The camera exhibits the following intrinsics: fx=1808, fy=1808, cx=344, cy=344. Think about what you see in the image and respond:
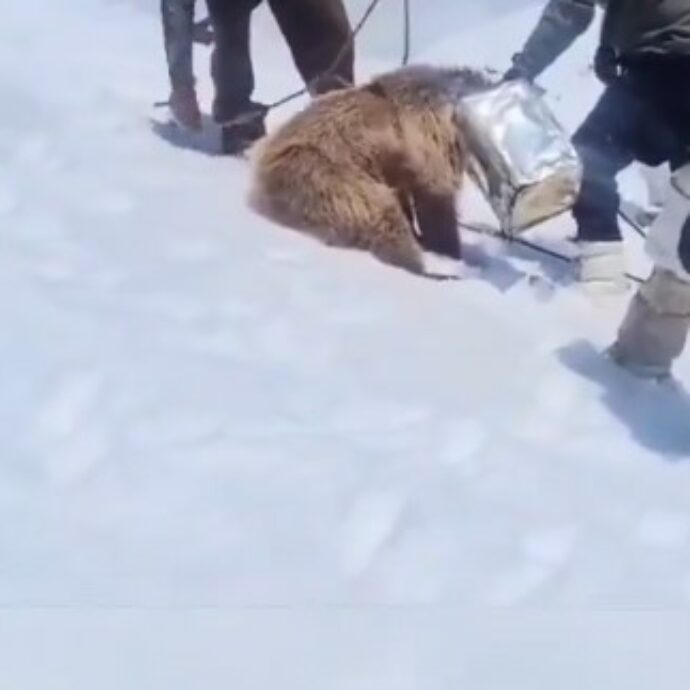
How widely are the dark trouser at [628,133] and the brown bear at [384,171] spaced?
23 cm

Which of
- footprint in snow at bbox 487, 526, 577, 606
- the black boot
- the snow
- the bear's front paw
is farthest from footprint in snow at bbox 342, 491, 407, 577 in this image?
the black boot

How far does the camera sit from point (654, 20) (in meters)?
3.04

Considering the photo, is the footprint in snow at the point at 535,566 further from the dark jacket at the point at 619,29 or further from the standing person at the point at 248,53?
the standing person at the point at 248,53

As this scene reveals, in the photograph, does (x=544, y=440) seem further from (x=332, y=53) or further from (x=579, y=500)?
(x=332, y=53)

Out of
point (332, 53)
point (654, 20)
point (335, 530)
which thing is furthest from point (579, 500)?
point (332, 53)

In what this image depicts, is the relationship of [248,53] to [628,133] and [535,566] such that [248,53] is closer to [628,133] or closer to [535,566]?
[628,133]

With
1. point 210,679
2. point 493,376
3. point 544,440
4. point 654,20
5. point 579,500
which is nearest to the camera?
point 210,679

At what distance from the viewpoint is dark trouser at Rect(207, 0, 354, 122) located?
3795mm

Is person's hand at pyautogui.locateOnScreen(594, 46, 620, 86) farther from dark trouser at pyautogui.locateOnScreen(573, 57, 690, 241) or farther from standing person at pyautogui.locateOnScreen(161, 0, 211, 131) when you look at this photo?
standing person at pyautogui.locateOnScreen(161, 0, 211, 131)

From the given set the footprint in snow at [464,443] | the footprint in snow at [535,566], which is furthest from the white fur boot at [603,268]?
the footprint in snow at [535,566]

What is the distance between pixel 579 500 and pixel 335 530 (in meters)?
0.38

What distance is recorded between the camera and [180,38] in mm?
3846

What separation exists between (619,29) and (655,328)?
2.02 ft

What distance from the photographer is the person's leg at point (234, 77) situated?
12.4ft
